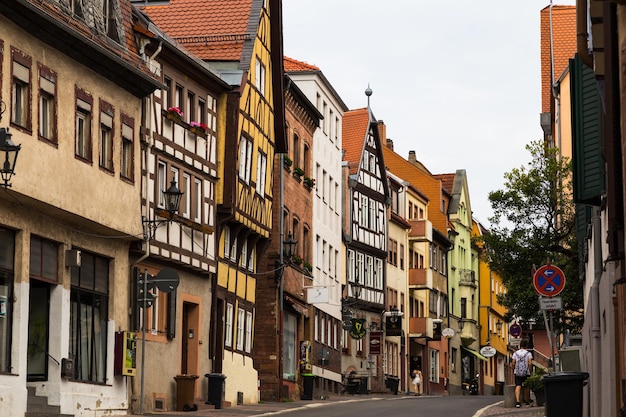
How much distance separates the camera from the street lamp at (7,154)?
20672 mm

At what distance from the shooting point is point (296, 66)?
53.4 metres

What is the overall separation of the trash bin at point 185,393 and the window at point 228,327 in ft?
16.7

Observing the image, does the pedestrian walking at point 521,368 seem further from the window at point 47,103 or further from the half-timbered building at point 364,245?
the half-timbered building at point 364,245

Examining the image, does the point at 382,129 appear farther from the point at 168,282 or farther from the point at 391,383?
the point at 168,282

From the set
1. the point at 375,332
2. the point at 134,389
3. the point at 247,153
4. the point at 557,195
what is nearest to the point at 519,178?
the point at 557,195

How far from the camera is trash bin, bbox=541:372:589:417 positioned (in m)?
18.4

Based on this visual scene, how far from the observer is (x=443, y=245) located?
82.2 m

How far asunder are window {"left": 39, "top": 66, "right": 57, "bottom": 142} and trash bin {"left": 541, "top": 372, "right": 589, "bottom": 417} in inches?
431

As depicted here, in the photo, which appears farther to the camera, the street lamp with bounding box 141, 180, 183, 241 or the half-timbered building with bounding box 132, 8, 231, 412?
the half-timbered building with bounding box 132, 8, 231, 412

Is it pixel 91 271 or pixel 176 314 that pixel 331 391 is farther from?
pixel 91 271

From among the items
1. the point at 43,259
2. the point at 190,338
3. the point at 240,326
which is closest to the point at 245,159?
the point at 240,326

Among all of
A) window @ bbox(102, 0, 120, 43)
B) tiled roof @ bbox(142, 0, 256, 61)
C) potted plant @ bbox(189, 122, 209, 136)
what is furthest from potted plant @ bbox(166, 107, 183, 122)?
tiled roof @ bbox(142, 0, 256, 61)

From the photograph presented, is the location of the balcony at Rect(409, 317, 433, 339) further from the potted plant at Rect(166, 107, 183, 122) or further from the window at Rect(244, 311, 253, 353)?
the potted plant at Rect(166, 107, 183, 122)

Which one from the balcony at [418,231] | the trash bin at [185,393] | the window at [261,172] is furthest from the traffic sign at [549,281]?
the balcony at [418,231]
